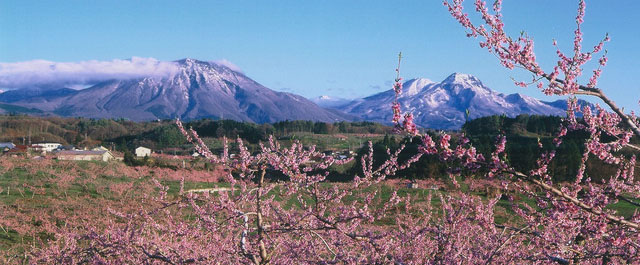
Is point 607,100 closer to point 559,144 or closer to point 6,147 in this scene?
point 559,144

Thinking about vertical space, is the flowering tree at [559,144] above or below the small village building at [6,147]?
above

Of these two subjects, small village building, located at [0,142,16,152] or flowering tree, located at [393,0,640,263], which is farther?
small village building, located at [0,142,16,152]

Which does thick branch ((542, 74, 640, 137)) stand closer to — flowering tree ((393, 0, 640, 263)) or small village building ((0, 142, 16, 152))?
flowering tree ((393, 0, 640, 263))

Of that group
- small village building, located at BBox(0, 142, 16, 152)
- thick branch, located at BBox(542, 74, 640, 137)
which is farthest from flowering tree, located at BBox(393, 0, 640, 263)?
small village building, located at BBox(0, 142, 16, 152)

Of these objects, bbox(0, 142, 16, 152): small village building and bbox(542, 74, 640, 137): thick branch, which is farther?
bbox(0, 142, 16, 152): small village building

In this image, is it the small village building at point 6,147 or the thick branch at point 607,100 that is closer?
the thick branch at point 607,100

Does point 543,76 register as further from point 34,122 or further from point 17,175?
point 34,122

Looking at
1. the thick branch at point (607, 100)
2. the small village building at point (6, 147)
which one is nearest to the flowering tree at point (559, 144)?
the thick branch at point (607, 100)

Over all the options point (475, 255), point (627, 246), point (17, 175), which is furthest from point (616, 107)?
point (17, 175)

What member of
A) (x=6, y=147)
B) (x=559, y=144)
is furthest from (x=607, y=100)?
(x=6, y=147)

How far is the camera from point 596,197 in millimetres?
3785

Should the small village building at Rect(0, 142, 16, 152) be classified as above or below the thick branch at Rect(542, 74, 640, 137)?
below

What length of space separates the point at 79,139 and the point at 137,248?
416 feet

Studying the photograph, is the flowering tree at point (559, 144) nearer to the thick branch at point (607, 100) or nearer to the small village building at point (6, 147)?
the thick branch at point (607, 100)
